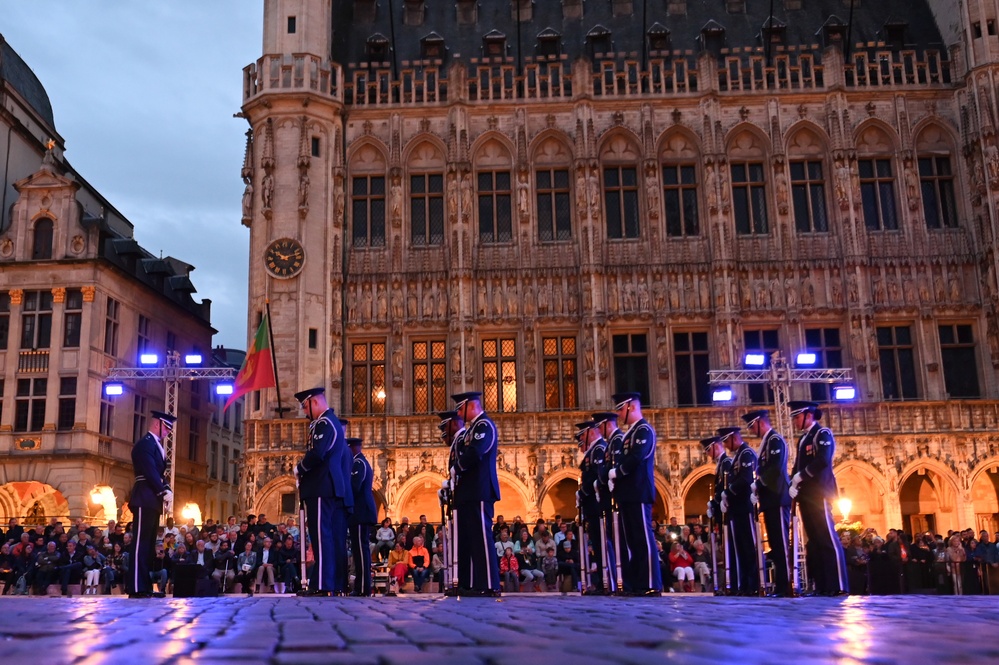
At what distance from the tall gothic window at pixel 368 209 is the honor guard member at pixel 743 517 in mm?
17057

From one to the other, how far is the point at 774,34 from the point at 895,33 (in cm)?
364

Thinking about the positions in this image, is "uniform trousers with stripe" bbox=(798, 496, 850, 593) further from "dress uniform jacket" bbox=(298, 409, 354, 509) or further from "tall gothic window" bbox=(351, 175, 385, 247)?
"tall gothic window" bbox=(351, 175, 385, 247)

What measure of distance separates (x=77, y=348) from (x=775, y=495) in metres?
23.9

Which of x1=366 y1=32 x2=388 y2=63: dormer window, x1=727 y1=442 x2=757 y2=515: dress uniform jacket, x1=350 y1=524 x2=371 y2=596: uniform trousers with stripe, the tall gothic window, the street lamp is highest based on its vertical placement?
x1=366 y1=32 x2=388 y2=63: dormer window

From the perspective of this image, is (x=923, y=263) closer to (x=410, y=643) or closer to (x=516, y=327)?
(x=516, y=327)

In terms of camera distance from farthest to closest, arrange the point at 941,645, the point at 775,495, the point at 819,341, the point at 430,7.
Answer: the point at 430,7
the point at 819,341
the point at 775,495
the point at 941,645

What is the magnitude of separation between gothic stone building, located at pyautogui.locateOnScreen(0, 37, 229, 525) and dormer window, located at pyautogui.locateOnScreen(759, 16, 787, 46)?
67.5 ft

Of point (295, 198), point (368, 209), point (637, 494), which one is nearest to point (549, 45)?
point (368, 209)

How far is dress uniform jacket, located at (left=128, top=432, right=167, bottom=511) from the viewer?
39.8ft

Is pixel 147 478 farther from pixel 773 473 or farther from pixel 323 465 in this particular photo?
pixel 773 473

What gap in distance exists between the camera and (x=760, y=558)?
1262cm

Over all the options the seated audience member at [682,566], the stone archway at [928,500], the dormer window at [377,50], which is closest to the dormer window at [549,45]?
the dormer window at [377,50]

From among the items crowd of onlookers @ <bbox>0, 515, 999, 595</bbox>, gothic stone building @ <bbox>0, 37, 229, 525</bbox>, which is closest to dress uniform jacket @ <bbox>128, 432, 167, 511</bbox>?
crowd of onlookers @ <bbox>0, 515, 999, 595</bbox>

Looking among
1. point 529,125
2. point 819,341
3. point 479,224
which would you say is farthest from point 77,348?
point 819,341
